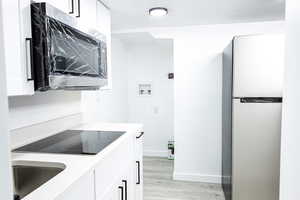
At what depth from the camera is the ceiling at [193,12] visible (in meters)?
2.09

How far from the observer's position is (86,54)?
1505 mm

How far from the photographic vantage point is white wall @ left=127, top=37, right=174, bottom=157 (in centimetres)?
388

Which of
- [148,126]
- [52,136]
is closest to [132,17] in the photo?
[52,136]

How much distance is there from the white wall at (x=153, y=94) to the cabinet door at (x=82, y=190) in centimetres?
293

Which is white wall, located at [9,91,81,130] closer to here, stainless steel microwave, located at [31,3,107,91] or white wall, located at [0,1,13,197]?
stainless steel microwave, located at [31,3,107,91]

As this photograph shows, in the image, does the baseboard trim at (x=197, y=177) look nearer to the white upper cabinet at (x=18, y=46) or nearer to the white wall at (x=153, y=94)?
the white wall at (x=153, y=94)

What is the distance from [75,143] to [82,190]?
20.3 inches

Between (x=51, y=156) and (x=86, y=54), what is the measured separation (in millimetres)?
702

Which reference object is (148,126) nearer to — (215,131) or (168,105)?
(168,105)

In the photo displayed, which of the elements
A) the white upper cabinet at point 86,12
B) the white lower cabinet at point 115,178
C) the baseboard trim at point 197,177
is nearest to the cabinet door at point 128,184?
the white lower cabinet at point 115,178

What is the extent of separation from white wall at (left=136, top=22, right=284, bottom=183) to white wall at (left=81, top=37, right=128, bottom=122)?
2.45 feet

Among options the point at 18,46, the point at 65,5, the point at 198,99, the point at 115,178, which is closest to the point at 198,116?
the point at 198,99

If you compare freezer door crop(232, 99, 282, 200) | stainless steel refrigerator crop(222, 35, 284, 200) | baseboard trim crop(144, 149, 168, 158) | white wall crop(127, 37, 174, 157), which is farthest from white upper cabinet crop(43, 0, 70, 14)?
baseboard trim crop(144, 149, 168, 158)

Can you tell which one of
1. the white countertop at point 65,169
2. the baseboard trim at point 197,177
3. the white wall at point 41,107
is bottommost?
the baseboard trim at point 197,177
